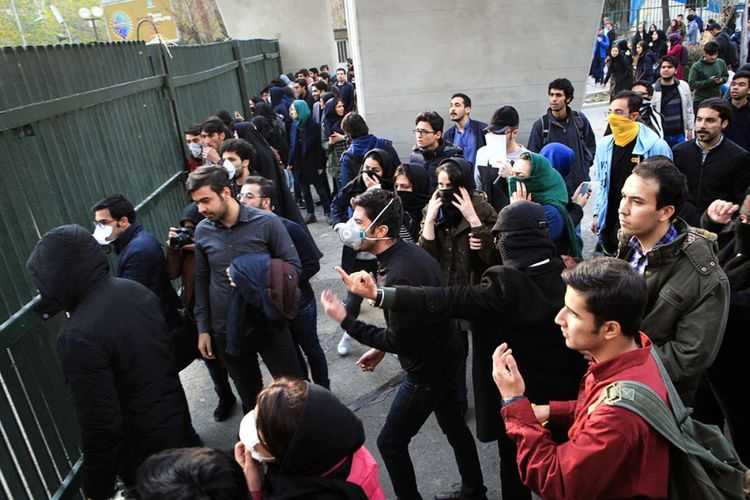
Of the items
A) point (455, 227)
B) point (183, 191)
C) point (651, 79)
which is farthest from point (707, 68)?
point (183, 191)

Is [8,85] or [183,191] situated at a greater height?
[8,85]

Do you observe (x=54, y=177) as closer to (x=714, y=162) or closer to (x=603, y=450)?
(x=603, y=450)

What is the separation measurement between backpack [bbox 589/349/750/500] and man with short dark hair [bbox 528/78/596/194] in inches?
168

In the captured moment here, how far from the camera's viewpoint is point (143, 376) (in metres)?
2.77

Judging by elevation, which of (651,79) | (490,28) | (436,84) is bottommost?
(651,79)

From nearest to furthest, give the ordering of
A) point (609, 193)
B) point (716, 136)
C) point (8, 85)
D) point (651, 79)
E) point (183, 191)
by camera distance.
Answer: point (8, 85), point (716, 136), point (609, 193), point (183, 191), point (651, 79)

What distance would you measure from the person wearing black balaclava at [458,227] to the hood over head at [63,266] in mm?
2132

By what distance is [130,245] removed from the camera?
359 centimetres

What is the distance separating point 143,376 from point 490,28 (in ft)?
25.2

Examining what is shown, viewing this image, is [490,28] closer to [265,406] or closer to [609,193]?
[609,193]

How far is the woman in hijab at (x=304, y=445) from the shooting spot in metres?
1.75

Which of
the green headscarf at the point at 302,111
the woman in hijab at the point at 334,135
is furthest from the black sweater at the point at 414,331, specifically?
the green headscarf at the point at 302,111

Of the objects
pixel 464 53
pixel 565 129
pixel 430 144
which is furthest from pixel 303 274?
pixel 464 53

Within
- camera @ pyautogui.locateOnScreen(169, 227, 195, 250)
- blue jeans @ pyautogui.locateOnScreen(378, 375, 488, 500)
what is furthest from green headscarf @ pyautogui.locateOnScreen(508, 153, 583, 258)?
camera @ pyautogui.locateOnScreen(169, 227, 195, 250)
